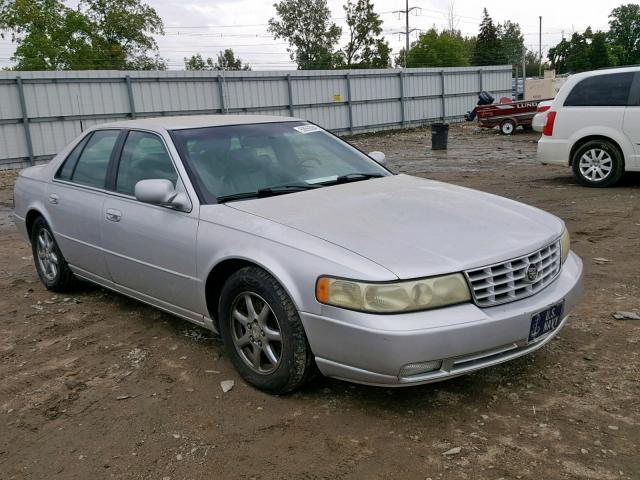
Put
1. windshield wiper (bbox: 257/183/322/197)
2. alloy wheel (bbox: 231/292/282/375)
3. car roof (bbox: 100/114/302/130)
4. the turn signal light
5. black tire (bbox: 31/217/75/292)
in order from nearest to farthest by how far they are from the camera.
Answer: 1. alloy wheel (bbox: 231/292/282/375)
2. windshield wiper (bbox: 257/183/322/197)
3. car roof (bbox: 100/114/302/130)
4. black tire (bbox: 31/217/75/292)
5. the turn signal light

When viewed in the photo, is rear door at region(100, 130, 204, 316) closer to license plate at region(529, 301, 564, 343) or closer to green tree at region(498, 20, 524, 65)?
license plate at region(529, 301, 564, 343)

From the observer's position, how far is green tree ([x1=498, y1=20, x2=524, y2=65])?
105 meters

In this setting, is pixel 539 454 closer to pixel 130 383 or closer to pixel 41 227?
pixel 130 383

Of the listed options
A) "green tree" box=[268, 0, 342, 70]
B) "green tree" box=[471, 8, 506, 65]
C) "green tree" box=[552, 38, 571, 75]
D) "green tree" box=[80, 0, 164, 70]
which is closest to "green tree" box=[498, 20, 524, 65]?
"green tree" box=[552, 38, 571, 75]

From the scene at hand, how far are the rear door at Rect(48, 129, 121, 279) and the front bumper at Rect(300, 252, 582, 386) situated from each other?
224 centimetres

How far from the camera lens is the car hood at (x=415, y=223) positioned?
9.37ft

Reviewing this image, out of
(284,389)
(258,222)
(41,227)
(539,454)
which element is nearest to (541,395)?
(539,454)

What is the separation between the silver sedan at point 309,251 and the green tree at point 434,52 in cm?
6673

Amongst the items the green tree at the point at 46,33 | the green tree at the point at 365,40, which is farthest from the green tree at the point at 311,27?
the green tree at the point at 46,33

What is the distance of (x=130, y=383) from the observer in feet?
11.8

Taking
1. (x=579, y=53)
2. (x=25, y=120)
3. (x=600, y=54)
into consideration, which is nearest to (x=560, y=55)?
(x=579, y=53)

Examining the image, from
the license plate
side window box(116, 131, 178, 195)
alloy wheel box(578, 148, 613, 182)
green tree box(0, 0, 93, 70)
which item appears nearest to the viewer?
the license plate

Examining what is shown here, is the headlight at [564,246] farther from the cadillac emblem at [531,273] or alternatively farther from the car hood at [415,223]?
the cadillac emblem at [531,273]

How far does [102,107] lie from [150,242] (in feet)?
51.3
